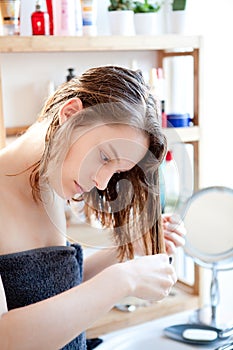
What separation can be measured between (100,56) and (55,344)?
1.12m

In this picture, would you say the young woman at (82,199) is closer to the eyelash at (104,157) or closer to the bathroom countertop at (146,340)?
the eyelash at (104,157)

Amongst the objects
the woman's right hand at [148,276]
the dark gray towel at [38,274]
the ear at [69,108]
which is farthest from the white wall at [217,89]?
the ear at [69,108]

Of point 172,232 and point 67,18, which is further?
point 67,18

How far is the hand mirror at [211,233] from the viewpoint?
5.29 feet

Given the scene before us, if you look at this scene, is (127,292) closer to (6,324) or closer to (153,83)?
(6,324)

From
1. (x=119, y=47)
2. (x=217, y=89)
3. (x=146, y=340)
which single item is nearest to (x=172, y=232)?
(x=146, y=340)

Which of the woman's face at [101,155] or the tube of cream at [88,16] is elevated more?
the tube of cream at [88,16]

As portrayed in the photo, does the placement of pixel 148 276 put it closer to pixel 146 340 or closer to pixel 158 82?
pixel 146 340

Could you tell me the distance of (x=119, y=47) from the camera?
157cm

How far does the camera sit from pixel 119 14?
1630 mm

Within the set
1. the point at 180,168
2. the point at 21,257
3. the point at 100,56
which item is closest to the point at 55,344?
the point at 21,257

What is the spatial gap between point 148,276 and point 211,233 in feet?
2.61

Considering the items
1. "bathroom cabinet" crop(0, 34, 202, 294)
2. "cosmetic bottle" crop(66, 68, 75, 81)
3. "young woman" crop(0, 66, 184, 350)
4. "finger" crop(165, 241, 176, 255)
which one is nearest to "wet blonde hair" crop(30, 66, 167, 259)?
"young woman" crop(0, 66, 184, 350)

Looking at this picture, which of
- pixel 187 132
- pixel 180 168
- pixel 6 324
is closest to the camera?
pixel 6 324
